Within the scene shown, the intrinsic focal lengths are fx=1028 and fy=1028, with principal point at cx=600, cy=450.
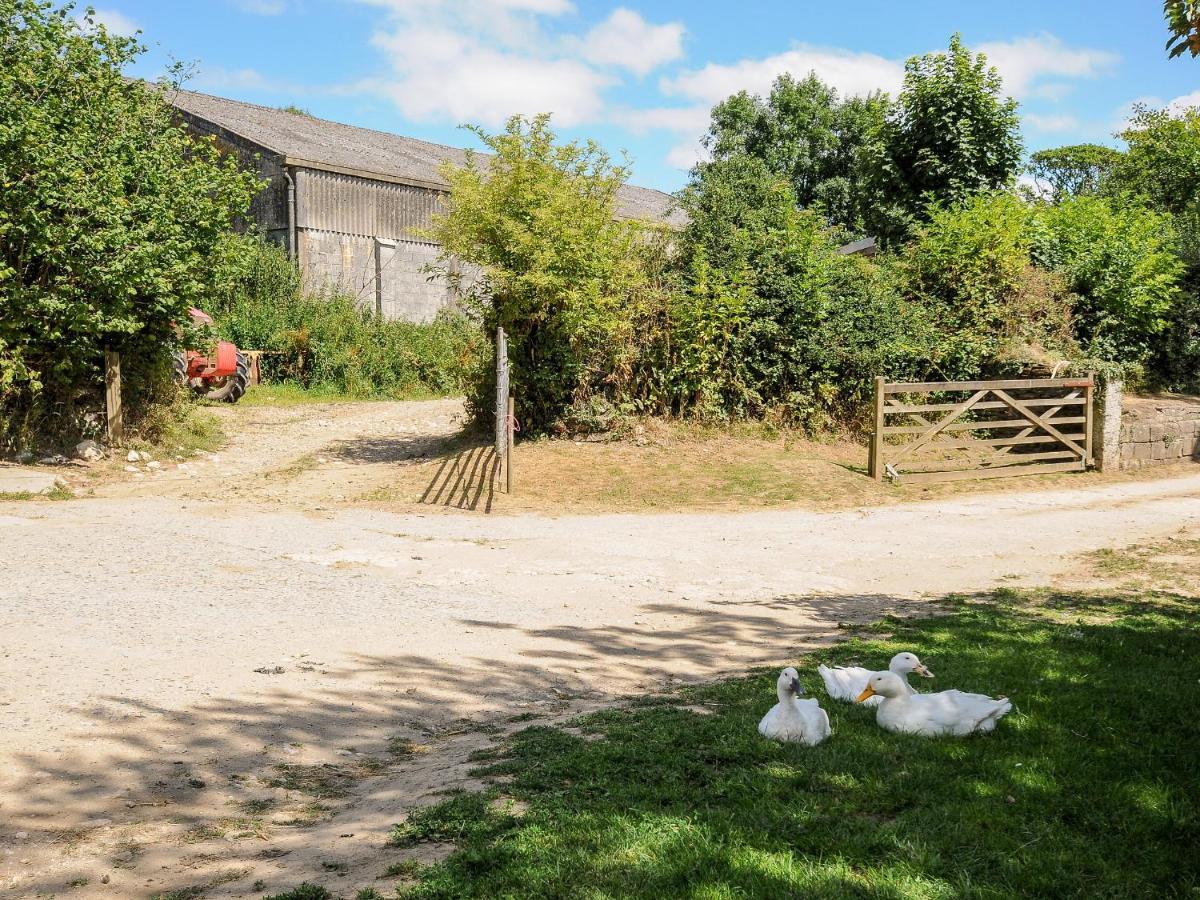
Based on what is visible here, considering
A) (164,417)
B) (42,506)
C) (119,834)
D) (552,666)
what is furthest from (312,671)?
(164,417)

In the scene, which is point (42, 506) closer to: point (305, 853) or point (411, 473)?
point (411, 473)

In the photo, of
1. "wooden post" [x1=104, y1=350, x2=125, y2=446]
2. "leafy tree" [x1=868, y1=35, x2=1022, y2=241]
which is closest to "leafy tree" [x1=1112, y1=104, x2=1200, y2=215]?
"leafy tree" [x1=868, y1=35, x2=1022, y2=241]

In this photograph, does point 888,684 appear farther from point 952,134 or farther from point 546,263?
point 952,134

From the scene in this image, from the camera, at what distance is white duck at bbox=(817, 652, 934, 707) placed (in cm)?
569

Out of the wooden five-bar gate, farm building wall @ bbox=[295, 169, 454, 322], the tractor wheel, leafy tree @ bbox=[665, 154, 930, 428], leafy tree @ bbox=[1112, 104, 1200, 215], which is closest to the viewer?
the wooden five-bar gate

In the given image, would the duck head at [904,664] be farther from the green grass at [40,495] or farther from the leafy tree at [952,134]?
the leafy tree at [952,134]

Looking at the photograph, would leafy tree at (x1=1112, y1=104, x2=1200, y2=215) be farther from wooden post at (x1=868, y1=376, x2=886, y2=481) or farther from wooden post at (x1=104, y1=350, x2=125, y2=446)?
wooden post at (x1=104, y1=350, x2=125, y2=446)

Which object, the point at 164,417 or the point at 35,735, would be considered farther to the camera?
the point at 164,417

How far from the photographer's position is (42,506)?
508 inches

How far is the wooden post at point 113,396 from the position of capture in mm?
16109

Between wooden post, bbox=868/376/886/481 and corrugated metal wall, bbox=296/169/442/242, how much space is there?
15018mm

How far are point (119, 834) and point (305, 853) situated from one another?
35.1 inches

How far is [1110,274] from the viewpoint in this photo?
74.3 feet

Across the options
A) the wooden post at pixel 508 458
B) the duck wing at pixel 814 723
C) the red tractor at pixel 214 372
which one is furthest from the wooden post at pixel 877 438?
the red tractor at pixel 214 372
